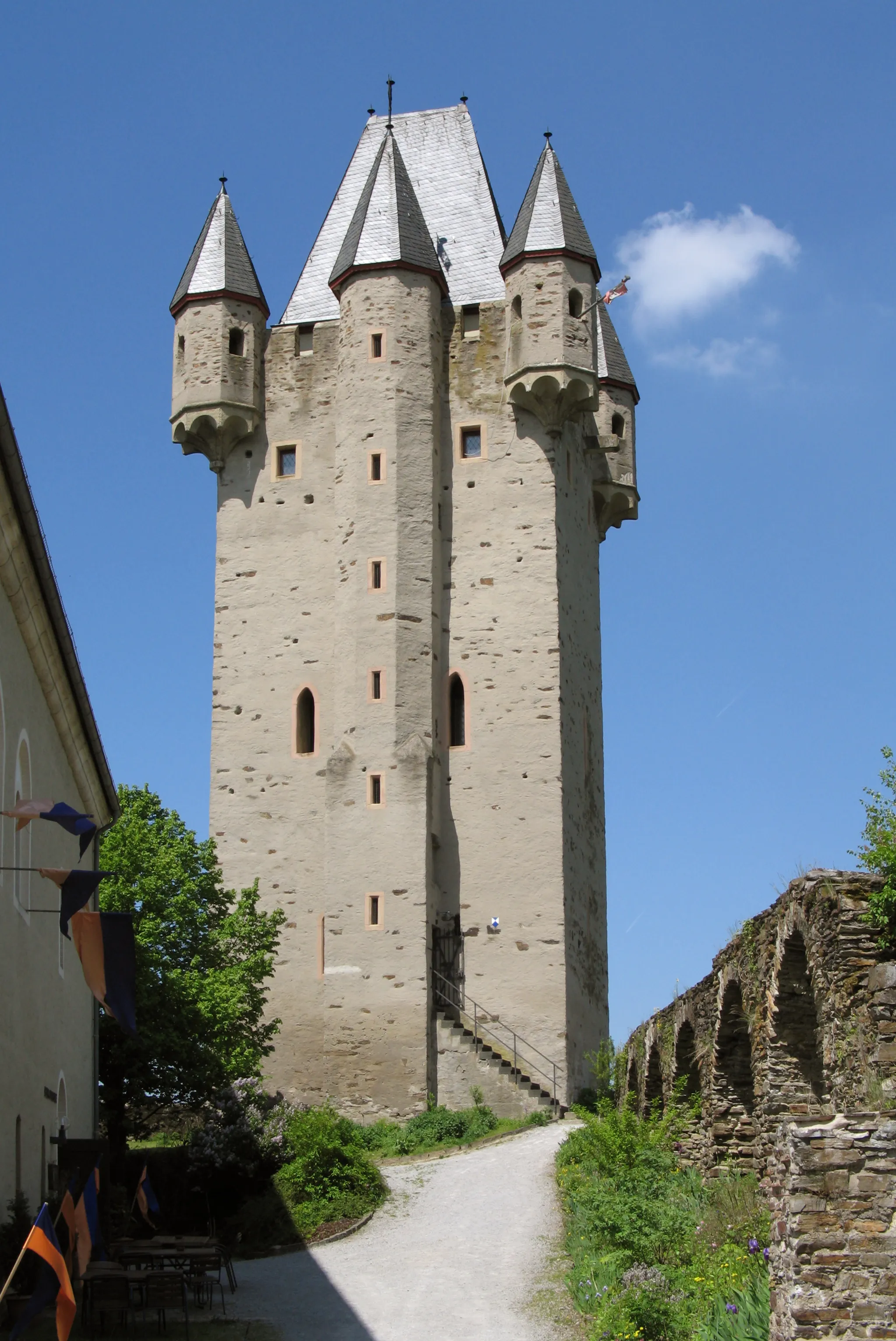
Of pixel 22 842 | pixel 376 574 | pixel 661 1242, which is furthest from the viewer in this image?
pixel 376 574

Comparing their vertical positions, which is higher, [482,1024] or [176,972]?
[176,972]

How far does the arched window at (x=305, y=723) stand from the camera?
131ft

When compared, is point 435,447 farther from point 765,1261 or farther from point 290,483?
point 765,1261

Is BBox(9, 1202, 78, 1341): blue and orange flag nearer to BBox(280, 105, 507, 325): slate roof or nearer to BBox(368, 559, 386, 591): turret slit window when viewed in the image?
BBox(368, 559, 386, 591): turret slit window

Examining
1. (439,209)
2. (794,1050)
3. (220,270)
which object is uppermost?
(439,209)

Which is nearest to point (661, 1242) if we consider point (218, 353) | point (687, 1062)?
point (687, 1062)

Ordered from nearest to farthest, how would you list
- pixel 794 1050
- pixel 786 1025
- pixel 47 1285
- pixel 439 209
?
pixel 47 1285 < pixel 786 1025 < pixel 794 1050 < pixel 439 209

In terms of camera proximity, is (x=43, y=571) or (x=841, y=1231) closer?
(x=841, y=1231)

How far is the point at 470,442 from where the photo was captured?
4081cm

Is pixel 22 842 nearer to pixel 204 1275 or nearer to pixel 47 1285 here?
pixel 204 1275

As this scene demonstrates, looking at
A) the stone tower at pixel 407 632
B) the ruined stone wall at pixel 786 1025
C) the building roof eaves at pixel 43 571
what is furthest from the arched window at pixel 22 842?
the stone tower at pixel 407 632

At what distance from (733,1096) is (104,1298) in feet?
24.8

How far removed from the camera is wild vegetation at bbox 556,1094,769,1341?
50.7 ft

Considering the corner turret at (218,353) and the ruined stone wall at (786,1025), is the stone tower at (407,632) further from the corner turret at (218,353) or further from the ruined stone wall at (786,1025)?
the ruined stone wall at (786,1025)
